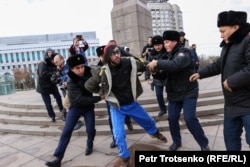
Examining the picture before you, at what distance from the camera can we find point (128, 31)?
12461 millimetres

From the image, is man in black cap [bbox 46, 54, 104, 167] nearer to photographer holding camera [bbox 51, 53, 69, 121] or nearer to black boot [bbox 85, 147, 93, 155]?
black boot [bbox 85, 147, 93, 155]

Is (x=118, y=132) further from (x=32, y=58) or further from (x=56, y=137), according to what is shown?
(x=32, y=58)

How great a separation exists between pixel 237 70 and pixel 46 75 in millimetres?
4628

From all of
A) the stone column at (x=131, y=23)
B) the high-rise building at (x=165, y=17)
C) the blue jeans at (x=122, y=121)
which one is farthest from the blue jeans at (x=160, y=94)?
the high-rise building at (x=165, y=17)

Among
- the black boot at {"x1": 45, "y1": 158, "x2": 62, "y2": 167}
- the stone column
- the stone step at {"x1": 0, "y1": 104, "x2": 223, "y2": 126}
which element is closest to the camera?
the black boot at {"x1": 45, "y1": 158, "x2": 62, "y2": 167}

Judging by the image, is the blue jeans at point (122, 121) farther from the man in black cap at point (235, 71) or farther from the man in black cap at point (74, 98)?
the man in black cap at point (235, 71)

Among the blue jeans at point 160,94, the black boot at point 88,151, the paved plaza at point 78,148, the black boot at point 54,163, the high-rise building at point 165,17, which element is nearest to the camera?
the black boot at point 54,163

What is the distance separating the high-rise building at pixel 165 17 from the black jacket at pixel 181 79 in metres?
71.6

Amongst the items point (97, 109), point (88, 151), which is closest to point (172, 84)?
point (88, 151)

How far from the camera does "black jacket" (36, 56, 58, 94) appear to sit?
231 inches

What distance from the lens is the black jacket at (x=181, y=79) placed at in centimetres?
336

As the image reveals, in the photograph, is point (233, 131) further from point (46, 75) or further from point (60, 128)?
point (46, 75)

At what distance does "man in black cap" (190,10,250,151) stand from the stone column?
9.70 m

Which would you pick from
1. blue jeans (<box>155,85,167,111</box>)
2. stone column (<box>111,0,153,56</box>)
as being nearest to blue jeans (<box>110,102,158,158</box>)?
blue jeans (<box>155,85,167,111</box>)
